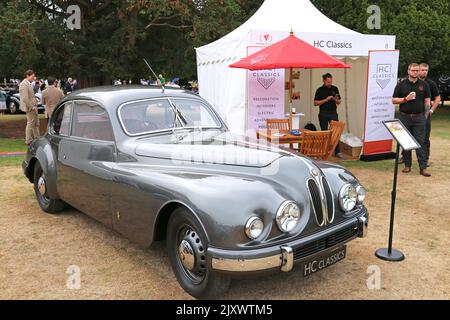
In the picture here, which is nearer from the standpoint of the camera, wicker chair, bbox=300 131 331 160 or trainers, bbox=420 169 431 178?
wicker chair, bbox=300 131 331 160

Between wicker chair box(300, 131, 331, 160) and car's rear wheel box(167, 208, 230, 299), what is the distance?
4.22 m

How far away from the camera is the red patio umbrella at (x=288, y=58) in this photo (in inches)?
296

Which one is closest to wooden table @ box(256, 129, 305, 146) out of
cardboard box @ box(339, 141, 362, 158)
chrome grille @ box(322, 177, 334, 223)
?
cardboard box @ box(339, 141, 362, 158)

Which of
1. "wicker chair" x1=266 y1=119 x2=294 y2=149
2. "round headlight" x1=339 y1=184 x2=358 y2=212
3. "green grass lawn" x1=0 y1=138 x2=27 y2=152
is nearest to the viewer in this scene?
"round headlight" x1=339 y1=184 x2=358 y2=212

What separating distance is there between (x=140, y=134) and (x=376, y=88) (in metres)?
6.59

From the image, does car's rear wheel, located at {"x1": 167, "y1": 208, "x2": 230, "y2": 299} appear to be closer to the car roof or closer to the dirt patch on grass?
the dirt patch on grass

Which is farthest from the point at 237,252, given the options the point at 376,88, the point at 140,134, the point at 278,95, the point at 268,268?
the point at 376,88

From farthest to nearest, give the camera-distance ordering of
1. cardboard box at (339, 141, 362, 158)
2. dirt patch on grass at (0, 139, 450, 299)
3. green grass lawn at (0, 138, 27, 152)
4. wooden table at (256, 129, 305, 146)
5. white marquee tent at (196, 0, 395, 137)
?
green grass lawn at (0, 138, 27, 152), cardboard box at (339, 141, 362, 158), white marquee tent at (196, 0, 395, 137), wooden table at (256, 129, 305, 146), dirt patch on grass at (0, 139, 450, 299)

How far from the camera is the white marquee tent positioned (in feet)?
28.1

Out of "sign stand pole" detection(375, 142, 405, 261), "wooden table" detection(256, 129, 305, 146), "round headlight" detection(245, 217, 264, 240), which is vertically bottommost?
"sign stand pole" detection(375, 142, 405, 261)

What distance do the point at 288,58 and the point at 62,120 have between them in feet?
13.4

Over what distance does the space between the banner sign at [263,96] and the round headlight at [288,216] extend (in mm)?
5396

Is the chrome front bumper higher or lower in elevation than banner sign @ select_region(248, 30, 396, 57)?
lower
